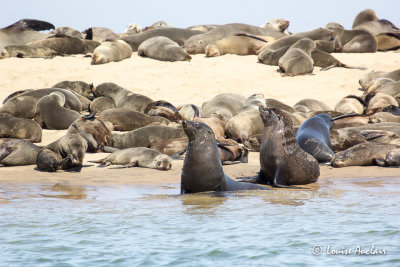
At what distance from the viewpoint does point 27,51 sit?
17766 mm

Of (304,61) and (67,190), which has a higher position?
(304,61)

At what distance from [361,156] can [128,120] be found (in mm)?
4317

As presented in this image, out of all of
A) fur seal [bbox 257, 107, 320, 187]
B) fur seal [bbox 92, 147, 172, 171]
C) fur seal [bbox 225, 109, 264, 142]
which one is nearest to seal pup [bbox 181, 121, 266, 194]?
fur seal [bbox 257, 107, 320, 187]

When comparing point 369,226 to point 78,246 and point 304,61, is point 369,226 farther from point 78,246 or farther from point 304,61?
point 304,61

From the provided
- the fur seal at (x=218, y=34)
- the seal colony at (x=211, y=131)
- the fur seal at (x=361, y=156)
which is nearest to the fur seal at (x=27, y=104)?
the seal colony at (x=211, y=131)

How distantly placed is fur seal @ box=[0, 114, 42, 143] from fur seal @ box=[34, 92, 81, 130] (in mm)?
970

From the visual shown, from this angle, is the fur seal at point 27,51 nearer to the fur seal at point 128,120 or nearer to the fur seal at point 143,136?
the fur seal at point 128,120

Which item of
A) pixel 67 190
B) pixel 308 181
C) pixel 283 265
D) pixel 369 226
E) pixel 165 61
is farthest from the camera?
pixel 165 61

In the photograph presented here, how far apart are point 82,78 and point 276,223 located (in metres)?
11.6

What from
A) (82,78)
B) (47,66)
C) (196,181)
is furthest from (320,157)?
(47,66)

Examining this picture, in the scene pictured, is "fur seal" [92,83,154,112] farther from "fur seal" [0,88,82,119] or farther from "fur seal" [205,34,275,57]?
"fur seal" [205,34,275,57]

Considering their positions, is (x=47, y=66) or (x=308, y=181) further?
(x=47, y=66)

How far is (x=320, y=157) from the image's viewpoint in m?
8.54

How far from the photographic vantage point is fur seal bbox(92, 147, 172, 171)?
8.32m
